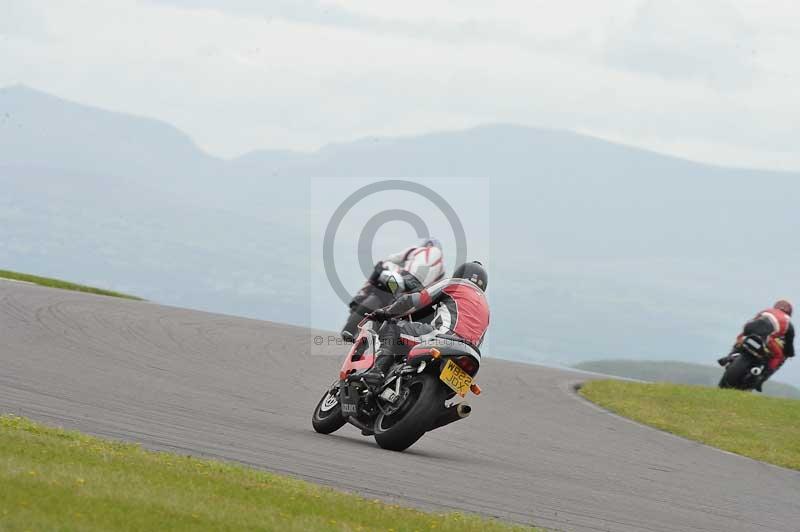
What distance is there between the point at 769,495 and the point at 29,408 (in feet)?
22.4

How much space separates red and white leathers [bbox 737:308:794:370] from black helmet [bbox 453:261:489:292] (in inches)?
541

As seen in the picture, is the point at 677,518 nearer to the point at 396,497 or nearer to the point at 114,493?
the point at 396,497

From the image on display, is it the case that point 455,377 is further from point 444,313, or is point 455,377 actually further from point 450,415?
point 444,313

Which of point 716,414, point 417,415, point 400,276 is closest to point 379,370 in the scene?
point 417,415

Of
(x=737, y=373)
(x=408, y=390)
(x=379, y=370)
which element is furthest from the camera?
(x=737, y=373)

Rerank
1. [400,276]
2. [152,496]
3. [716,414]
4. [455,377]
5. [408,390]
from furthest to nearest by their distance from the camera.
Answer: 1. [716,414]
2. [400,276]
3. [408,390]
4. [455,377]
5. [152,496]

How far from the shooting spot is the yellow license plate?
37.0 ft

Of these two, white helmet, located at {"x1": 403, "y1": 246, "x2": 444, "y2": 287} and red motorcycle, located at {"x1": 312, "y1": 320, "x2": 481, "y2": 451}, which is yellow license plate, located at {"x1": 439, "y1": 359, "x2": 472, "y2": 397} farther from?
white helmet, located at {"x1": 403, "y1": 246, "x2": 444, "y2": 287}

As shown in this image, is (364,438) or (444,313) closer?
(444,313)

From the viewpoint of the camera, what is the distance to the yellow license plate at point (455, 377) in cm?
1127

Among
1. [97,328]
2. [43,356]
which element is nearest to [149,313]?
[97,328]

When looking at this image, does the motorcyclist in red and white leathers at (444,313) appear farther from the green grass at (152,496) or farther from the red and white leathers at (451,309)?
the green grass at (152,496)

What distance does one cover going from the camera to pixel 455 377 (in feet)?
37.2

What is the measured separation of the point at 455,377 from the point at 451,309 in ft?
2.35
